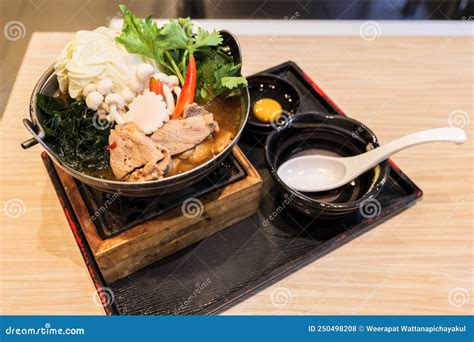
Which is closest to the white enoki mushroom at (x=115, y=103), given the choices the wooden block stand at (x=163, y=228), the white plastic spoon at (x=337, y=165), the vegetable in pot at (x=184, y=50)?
the vegetable in pot at (x=184, y=50)

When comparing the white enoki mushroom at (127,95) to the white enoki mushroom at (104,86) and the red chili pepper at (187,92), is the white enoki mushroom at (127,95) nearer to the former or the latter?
the white enoki mushroom at (104,86)

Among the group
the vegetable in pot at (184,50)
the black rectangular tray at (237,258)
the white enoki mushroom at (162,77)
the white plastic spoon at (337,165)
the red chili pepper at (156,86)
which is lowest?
the black rectangular tray at (237,258)

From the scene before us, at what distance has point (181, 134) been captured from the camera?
5.08 feet

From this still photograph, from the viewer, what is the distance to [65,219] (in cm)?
191

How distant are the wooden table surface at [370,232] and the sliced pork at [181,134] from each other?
69 centimetres

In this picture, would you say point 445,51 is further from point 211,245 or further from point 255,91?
point 211,245

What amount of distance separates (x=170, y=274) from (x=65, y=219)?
590 millimetres

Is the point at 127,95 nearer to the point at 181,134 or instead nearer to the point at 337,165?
the point at 181,134

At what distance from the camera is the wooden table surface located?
5.66ft

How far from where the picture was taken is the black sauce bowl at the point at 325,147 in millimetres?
1786

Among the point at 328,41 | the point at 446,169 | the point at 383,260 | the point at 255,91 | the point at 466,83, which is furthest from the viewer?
the point at 328,41

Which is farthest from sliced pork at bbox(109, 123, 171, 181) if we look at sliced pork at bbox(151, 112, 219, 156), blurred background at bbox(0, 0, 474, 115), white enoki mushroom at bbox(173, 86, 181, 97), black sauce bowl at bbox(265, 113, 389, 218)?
blurred background at bbox(0, 0, 474, 115)

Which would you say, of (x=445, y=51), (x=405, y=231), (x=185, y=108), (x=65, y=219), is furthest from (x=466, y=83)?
(x=65, y=219)

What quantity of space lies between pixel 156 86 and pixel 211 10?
1980 millimetres
